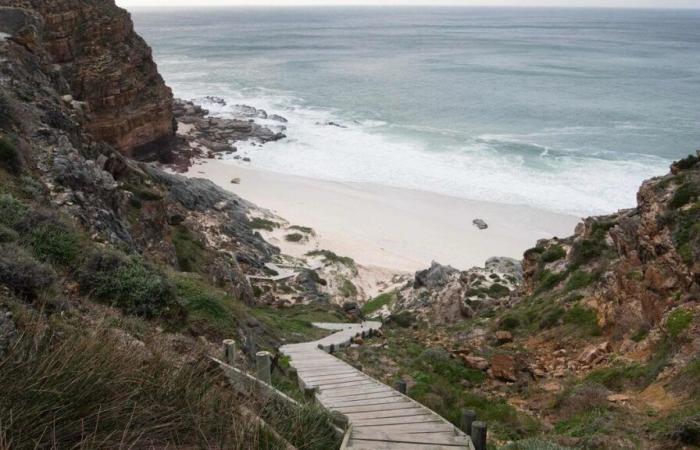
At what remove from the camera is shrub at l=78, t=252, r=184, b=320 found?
26.8 ft

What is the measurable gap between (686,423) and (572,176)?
36.1 meters

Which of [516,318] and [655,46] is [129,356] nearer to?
[516,318]

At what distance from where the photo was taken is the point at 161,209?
18094 mm

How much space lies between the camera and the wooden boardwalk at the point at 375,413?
6430mm

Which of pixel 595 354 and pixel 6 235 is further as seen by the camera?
pixel 595 354

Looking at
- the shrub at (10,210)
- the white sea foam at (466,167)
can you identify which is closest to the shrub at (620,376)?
the shrub at (10,210)

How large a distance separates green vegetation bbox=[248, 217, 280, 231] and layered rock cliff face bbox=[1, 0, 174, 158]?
8.41m

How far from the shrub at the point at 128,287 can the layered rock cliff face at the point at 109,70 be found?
21.4 meters

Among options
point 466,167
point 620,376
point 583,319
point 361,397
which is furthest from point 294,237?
point 361,397

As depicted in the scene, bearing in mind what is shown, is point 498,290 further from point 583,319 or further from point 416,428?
point 416,428

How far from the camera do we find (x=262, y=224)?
3019 cm

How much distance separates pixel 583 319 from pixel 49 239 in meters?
10.9

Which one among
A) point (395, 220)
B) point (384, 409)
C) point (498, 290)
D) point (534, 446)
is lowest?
point (395, 220)

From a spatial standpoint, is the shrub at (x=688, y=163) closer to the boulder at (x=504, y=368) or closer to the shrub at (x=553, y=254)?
the shrub at (x=553, y=254)
